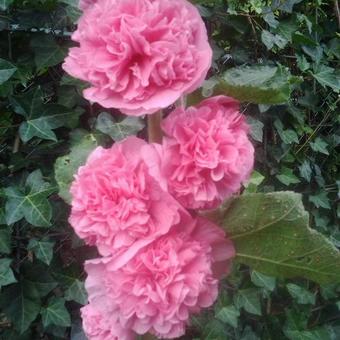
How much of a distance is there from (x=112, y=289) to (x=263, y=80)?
364mm

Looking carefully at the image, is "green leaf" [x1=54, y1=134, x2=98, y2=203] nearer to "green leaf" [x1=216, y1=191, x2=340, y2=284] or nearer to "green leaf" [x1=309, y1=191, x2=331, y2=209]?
"green leaf" [x1=216, y1=191, x2=340, y2=284]

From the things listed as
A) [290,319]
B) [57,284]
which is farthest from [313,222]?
[57,284]

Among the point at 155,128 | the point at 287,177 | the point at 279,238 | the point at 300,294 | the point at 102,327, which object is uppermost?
the point at 155,128

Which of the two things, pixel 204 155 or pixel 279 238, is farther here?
pixel 279 238

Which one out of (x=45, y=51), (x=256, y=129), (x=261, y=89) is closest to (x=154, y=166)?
(x=261, y=89)

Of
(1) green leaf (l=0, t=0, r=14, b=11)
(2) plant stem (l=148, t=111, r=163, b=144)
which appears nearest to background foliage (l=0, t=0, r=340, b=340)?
(1) green leaf (l=0, t=0, r=14, b=11)

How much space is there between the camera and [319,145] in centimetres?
149

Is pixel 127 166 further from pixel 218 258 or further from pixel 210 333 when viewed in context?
pixel 210 333

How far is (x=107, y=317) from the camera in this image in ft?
2.25

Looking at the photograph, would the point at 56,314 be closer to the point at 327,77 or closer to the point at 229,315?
the point at 229,315

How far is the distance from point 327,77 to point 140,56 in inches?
37.4

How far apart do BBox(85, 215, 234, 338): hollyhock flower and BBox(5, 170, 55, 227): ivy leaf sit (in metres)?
0.41

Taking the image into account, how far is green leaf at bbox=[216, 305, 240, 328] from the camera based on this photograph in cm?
122

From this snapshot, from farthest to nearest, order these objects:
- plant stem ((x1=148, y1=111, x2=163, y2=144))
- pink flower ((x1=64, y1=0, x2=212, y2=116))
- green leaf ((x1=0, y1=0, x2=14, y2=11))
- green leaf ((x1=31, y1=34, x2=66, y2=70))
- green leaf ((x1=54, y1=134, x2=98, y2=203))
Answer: green leaf ((x1=31, y1=34, x2=66, y2=70)) → green leaf ((x1=0, y1=0, x2=14, y2=11)) → green leaf ((x1=54, y1=134, x2=98, y2=203)) → plant stem ((x1=148, y1=111, x2=163, y2=144)) → pink flower ((x1=64, y1=0, x2=212, y2=116))
